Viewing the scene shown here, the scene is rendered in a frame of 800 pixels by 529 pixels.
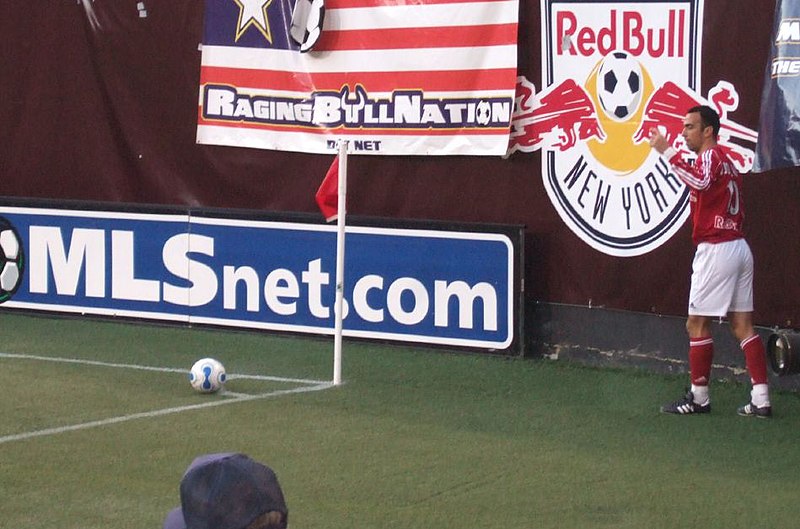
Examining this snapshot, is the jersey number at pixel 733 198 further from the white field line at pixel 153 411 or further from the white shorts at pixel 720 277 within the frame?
the white field line at pixel 153 411

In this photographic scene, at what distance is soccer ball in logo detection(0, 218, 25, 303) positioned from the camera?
13125 millimetres

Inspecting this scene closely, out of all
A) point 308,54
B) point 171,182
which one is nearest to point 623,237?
point 308,54

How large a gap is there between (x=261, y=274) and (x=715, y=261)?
4412mm

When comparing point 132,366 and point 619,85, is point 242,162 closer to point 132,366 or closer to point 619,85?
point 132,366

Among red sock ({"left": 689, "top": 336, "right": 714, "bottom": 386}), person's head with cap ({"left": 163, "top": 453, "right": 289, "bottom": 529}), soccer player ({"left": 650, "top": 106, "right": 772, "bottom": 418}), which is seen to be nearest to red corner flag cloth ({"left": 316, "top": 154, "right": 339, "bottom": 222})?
soccer player ({"left": 650, "top": 106, "right": 772, "bottom": 418})

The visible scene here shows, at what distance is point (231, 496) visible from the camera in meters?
2.83

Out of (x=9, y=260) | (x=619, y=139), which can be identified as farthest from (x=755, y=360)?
(x=9, y=260)

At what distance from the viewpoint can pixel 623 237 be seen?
10.6 m

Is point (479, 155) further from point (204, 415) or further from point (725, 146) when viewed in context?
point (204, 415)

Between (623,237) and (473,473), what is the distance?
3.58 m

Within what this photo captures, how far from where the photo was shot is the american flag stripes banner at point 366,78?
11047 millimetres

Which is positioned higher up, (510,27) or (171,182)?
(510,27)

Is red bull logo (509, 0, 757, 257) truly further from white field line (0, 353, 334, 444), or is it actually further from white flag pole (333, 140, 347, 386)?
white field line (0, 353, 334, 444)

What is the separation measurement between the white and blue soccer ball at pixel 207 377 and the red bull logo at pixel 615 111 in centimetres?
301
